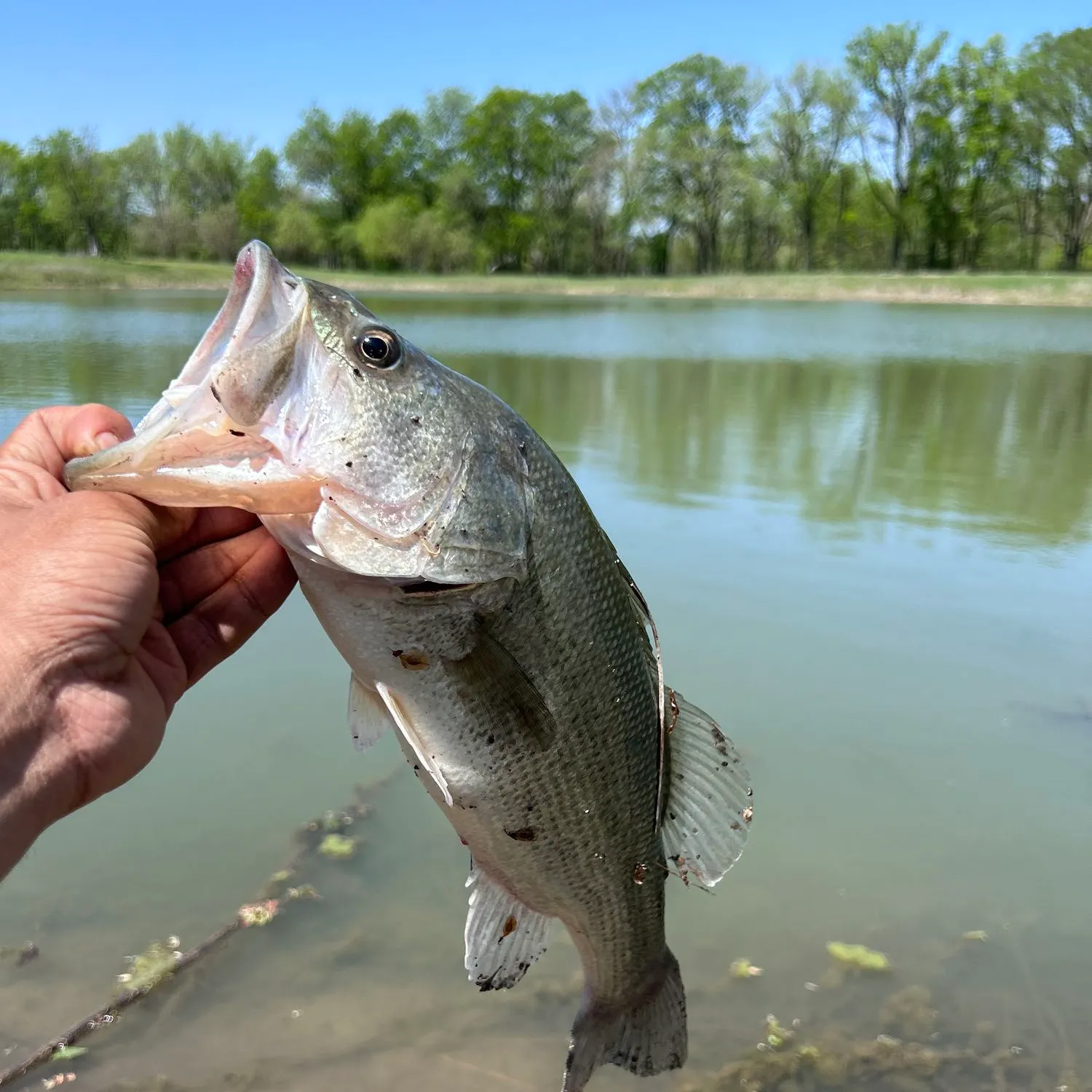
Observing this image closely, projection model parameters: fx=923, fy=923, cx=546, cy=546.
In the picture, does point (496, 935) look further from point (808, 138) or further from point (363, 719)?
point (808, 138)

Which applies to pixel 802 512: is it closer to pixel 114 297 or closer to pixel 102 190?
pixel 114 297

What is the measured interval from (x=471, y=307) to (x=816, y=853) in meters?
36.4

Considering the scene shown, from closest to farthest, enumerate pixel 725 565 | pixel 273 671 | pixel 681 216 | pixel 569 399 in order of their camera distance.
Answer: pixel 273 671 → pixel 725 565 → pixel 569 399 → pixel 681 216

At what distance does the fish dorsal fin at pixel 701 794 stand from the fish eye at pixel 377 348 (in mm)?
938

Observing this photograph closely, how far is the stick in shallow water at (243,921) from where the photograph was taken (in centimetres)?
248

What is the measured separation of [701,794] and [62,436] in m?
1.60

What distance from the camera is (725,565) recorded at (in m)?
5.88

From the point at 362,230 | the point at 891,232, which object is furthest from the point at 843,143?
the point at 362,230

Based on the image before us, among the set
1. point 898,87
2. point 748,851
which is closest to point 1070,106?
point 898,87

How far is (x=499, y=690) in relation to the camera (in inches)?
69.1

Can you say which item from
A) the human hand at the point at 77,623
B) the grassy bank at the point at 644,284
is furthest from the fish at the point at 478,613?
the grassy bank at the point at 644,284

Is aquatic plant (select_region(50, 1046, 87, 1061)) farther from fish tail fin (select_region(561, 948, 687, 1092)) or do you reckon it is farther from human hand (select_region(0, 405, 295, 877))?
fish tail fin (select_region(561, 948, 687, 1092))

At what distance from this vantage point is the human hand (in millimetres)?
1664

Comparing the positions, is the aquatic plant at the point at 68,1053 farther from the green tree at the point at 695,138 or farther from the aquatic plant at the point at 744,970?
the green tree at the point at 695,138
